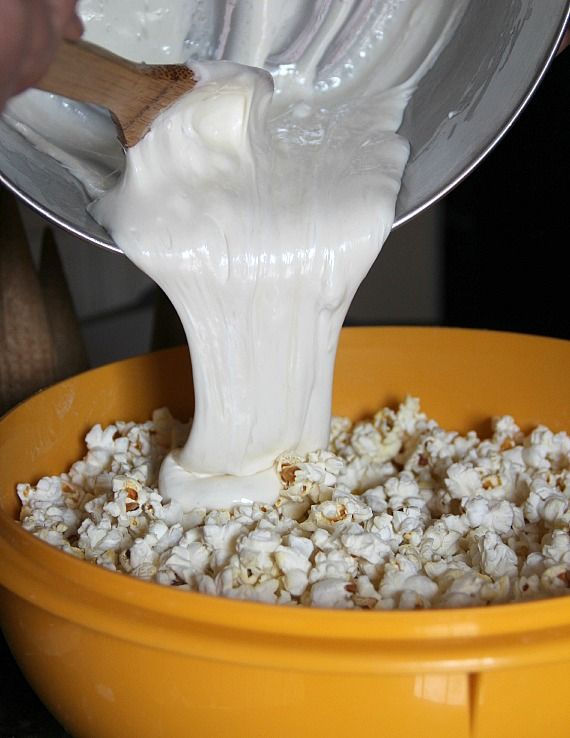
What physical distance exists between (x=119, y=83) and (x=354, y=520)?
36cm

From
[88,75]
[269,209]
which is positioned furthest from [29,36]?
[269,209]

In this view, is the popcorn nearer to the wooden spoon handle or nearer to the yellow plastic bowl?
the yellow plastic bowl

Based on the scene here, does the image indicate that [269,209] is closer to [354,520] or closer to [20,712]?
[354,520]

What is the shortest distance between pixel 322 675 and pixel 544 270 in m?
1.00

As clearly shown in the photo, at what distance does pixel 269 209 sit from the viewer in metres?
0.78

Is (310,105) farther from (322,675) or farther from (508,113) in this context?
(322,675)

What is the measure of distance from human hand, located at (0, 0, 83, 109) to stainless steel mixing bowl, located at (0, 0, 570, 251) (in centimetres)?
20

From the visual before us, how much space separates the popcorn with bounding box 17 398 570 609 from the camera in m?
0.66

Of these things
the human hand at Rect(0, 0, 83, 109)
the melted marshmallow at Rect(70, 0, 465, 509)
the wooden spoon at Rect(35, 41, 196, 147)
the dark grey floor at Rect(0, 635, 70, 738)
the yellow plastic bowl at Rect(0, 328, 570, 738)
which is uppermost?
the human hand at Rect(0, 0, 83, 109)

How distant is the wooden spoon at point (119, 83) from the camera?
592mm

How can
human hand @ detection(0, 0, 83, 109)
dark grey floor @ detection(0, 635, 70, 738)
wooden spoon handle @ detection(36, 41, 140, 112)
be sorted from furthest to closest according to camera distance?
dark grey floor @ detection(0, 635, 70, 738) → wooden spoon handle @ detection(36, 41, 140, 112) → human hand @ detection(0, 0, 83, 109)

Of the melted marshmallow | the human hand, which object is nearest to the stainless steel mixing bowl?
the melted marshmallow

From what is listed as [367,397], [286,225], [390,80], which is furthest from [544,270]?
[286,225]

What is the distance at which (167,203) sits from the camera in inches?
29.9
